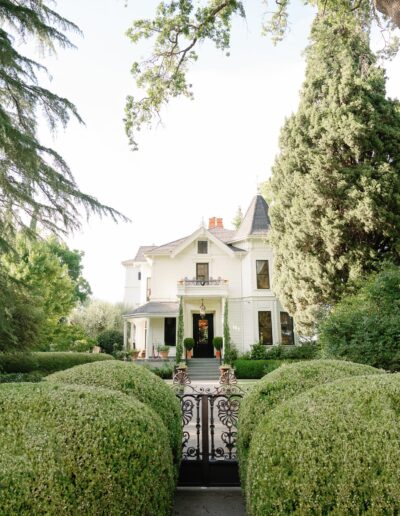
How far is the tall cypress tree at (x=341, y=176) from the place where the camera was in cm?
1282

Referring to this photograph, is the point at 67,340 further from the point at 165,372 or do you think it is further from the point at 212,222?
the point at 212,222

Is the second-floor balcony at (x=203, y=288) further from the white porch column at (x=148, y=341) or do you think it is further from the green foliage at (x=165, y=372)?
the green foliage at (x=165, y=372)

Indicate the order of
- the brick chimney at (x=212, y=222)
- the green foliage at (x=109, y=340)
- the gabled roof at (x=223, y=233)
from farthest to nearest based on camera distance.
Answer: the brick chimney at (x=212, y=222) → the gabled roof at (x=223, y=233) → the green foliage at (x=109, y=340)

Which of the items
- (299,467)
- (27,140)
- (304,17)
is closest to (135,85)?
(27,140)

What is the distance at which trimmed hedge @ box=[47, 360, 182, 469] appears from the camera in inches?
143

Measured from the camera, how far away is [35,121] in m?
8.10

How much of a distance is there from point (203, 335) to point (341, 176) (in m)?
13.6

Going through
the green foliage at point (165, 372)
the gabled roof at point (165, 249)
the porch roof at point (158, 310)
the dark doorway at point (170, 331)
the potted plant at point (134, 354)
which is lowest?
the green foliage at point (165, 372)

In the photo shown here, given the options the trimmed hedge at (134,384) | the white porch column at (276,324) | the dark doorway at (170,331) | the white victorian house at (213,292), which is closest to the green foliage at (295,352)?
the white porch column at (276,324)

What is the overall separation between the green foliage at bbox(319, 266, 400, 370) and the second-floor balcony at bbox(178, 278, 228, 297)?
1253 centimetres

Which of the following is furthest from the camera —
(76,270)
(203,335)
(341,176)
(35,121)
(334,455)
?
(76,270)

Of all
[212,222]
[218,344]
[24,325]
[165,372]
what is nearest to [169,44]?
[24,325]

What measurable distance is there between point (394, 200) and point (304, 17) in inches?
276

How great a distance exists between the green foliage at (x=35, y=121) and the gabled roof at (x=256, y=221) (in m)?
15.9
